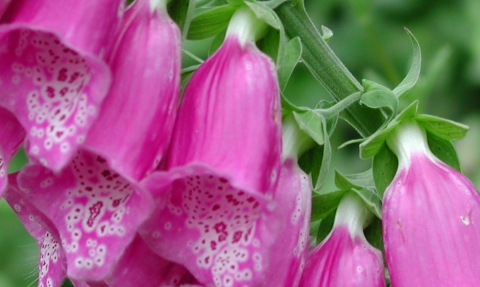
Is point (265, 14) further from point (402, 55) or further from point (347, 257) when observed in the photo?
point (402, 55)

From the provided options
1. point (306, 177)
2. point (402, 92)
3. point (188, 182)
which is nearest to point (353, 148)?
point (402, 92)

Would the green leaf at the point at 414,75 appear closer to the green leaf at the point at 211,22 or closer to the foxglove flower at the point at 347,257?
the foxglove flower at the point at 347,257

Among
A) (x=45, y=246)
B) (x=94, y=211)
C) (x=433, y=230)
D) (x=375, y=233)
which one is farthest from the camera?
(x=375, y=233)

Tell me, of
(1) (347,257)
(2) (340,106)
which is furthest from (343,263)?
(2) (340,106)

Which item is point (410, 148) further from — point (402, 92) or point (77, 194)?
point (77, 194)

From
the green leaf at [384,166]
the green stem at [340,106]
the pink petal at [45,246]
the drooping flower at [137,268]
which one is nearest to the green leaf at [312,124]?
the green stem at [340,106]

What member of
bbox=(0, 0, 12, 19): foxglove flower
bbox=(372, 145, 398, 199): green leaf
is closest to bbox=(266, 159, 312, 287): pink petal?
bbox=(372, 145, 398, 199): green leaf
